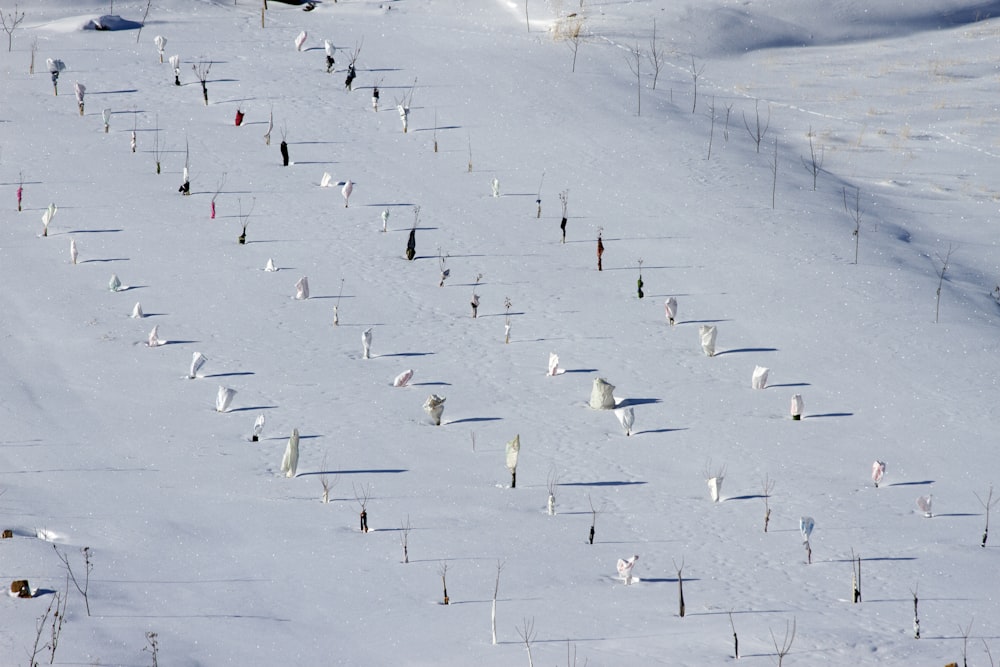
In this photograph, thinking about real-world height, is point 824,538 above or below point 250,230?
below

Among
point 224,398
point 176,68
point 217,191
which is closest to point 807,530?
point 224,398

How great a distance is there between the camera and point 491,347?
17578mm

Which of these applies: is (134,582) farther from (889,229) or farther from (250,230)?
(889,229)

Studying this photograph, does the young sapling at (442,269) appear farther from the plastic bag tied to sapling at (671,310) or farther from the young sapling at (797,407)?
the young sapling at (797,407)

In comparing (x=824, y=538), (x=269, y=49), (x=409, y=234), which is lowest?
(x=824, y=538)

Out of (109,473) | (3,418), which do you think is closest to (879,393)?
(109,473)

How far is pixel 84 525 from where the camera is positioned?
12312 mm

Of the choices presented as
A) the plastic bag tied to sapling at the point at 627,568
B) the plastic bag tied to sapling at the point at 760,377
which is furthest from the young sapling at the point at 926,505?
the plastic bag tied to sapling at the point at 627,568

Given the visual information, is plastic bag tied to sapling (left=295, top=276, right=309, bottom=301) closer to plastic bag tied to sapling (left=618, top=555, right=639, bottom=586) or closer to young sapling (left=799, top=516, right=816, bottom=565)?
plastic bag tied to sapling (left=618, top=555, right=639, bottom=586)

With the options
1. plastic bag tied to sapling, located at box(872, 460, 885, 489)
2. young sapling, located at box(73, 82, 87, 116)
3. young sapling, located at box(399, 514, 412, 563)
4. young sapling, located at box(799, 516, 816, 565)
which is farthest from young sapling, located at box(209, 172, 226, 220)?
young sapling, located at box(799, 516, 816, 565)

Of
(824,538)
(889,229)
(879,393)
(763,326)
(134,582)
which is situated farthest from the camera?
(889,229)

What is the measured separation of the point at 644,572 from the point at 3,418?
764 centimetres

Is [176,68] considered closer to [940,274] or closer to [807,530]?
[940,274]

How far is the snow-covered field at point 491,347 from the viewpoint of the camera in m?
11.3
